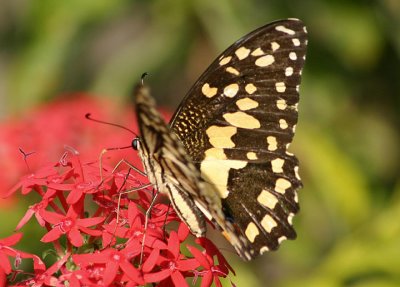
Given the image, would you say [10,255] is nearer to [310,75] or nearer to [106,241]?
[106,241]

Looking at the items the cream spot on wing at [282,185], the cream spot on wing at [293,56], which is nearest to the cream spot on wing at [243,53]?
the cream spot on wing at [293,56]

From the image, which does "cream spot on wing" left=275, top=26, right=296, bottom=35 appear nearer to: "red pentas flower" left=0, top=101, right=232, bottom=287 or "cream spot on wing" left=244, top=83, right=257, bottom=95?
"cream spot on wing" left=244, top=83, right=257, bottom=95

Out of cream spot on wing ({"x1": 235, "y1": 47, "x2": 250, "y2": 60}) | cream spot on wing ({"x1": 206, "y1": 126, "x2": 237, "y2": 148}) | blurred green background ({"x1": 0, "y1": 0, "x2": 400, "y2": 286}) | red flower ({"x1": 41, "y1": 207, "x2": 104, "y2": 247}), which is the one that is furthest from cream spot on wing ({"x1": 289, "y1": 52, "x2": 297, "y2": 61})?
blurred green background ({"x1": 0, "y1": 0, "x2": 400, "y2": 286})

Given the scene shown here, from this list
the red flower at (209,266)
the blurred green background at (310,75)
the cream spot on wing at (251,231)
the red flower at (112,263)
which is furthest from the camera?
the blurred green background at (310,75)

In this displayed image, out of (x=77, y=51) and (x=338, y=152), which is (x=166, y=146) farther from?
(x=77, y=51)

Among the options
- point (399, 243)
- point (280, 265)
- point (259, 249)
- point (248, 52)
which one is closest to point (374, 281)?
point (399, 243)

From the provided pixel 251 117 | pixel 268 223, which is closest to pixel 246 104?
pixel 251 117

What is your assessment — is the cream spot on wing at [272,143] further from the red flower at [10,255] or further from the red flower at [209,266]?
the red flower at [10,255]
